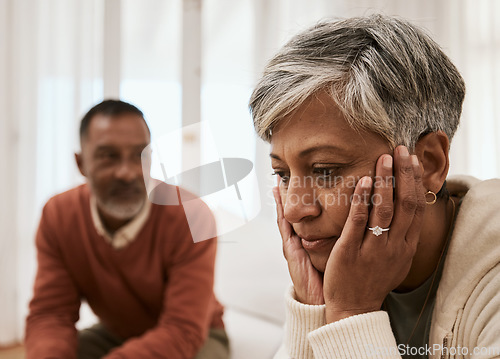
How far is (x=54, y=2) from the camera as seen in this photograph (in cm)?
103

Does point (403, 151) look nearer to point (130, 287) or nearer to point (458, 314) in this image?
point (458, 314)

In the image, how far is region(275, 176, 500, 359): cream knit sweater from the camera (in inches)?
19.5

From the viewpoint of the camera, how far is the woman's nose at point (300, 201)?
52 cm

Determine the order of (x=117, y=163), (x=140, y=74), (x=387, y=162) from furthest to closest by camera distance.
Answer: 1. (x=140, y=74)
2. (x=117, y=163)
3. (x=387, y=162)

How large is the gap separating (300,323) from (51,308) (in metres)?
0.53

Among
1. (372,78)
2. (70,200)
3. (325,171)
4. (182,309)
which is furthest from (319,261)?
(70,200)

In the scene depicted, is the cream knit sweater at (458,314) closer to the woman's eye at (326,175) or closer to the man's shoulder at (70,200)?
the woman's eye at (326,175)

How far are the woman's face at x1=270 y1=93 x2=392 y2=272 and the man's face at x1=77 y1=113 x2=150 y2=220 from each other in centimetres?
35

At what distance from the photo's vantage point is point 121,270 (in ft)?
2.69

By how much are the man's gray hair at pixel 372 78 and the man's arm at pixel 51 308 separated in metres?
0.54

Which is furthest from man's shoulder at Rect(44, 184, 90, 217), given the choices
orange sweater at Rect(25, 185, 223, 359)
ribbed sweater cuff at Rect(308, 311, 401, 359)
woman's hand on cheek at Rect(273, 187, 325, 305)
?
ribbed sweater cuff at Rect(308, 311, 401, 359)

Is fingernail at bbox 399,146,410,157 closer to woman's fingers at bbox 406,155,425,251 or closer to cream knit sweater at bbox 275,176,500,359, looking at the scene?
woman's fingers at bbox 406,155,425,251

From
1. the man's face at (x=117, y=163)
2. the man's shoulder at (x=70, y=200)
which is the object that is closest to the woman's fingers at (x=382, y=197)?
the man's face at (x=117, y=163)

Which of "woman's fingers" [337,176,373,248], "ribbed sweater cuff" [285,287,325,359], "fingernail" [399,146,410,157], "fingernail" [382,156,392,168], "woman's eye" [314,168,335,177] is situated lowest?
"ribbed sweater cuff" [285,287,325,359]
